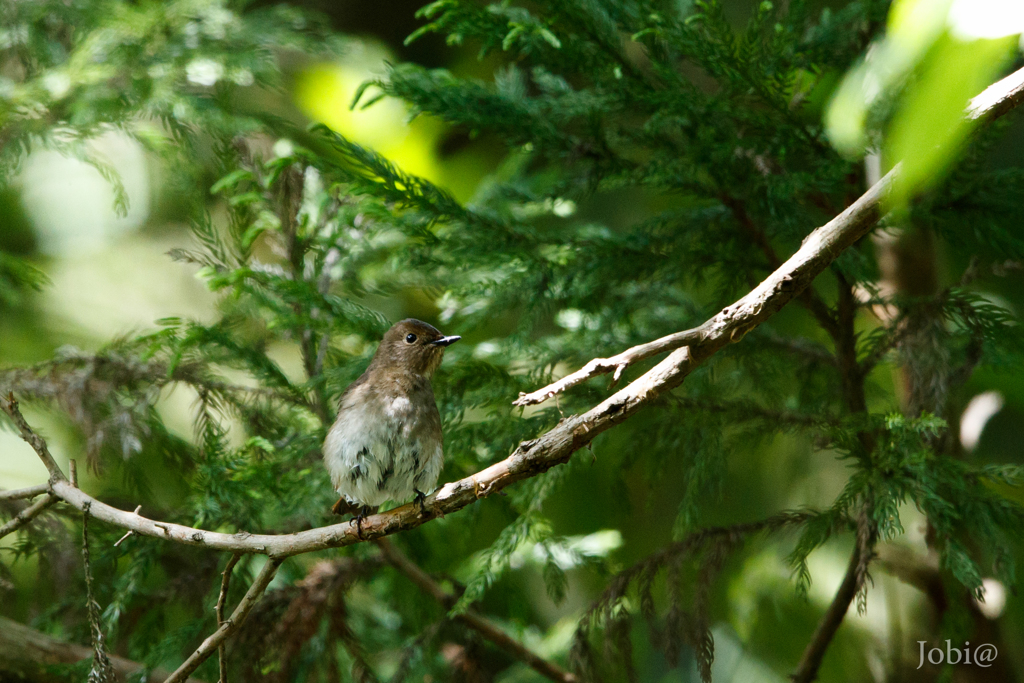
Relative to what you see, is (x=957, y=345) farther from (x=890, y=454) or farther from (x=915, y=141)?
(x=915, y=141)

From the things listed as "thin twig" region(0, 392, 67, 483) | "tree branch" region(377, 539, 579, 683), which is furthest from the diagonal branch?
"tree branch" region(377, 539, 579, 683)

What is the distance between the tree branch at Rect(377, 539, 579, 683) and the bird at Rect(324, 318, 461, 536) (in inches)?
11.2

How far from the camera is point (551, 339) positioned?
12.9 ft

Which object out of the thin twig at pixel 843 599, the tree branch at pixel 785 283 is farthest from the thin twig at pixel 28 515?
the thin twig at pixel 843 599

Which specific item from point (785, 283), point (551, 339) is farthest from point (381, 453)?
point (785, 283)

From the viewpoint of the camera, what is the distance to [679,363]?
1.86m

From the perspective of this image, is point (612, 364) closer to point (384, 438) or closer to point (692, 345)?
point (692, 345)

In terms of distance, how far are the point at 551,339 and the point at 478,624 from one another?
1.34 m

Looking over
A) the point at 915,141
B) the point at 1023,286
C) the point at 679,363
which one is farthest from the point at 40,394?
the point at 1023,286

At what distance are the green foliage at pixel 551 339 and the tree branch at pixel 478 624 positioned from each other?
118mm

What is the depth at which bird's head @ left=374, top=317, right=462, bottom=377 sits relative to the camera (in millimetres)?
3547

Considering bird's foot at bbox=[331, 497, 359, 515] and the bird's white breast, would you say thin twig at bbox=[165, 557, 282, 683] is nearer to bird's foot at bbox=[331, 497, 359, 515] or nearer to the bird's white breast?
the bird's white breast

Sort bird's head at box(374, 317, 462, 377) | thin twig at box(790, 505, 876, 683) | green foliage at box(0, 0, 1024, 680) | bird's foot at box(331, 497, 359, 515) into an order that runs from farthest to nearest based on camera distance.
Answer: bird's head at box(374, 317, 462, 377)
bird's foot at box(331, 497, 359, 515)
green foliage at box(0, 0, 1024, 680)
thin twig at box(790, 505, 876, 683)

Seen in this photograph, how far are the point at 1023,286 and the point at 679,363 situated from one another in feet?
9.65
